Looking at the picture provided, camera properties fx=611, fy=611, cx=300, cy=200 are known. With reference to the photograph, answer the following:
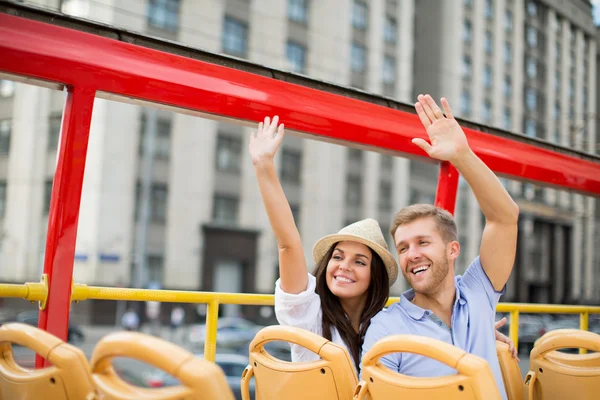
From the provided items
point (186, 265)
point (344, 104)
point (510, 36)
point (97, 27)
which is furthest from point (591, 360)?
point (510, 36)

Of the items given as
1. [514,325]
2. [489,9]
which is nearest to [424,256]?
[514,325]

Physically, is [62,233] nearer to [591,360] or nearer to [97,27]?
[97,27]

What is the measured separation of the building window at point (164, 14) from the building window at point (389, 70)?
38.6 ft

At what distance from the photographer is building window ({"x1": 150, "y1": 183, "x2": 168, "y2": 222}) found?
2472cm

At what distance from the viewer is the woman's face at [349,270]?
258cm

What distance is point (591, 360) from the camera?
222 centimetres

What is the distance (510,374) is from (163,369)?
1749 mm

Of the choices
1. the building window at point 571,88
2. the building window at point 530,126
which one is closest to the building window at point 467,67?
the building window at point 530,126

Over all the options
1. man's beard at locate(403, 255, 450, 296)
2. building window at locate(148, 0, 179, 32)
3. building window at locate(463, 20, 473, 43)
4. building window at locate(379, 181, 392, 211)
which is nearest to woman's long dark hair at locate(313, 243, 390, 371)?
man's beard at locate(403, 255, 450, 296)

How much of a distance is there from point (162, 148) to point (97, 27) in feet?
76.4

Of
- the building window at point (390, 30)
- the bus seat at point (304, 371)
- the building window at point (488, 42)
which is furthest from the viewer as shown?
the building window at point (488, 42)

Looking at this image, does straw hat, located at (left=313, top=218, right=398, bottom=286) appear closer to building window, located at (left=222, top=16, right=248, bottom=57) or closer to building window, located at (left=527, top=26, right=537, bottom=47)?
building window, located at (left=222, top=16, right=248, bottom=57)

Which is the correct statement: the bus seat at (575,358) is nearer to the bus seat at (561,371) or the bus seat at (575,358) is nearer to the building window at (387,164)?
the bus seat at (561,371)

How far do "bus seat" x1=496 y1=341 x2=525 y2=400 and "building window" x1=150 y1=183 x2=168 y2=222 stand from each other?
23.0m
